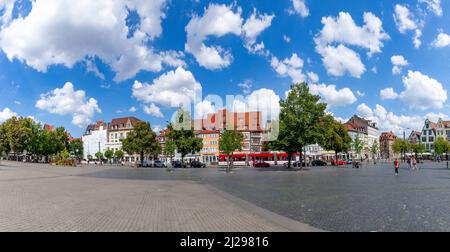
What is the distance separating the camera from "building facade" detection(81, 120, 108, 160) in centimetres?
13912

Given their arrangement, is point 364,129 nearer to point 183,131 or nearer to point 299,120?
point 183,131

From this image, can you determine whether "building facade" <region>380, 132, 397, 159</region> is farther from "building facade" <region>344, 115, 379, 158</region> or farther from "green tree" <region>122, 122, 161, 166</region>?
"green tree" <region>122, 122, 161, 166</region>

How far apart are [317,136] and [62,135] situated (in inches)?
3198

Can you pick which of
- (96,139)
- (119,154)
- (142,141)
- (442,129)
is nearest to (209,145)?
(119,154)

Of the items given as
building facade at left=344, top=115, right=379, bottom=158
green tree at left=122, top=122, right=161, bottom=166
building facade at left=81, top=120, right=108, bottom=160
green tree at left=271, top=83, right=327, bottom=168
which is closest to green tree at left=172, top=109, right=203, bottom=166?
green tree at left=122, top=122, right=161, bottom=166

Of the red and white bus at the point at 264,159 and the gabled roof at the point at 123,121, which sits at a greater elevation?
the gabled roof at the point at 123,121

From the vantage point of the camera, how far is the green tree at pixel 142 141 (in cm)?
7894

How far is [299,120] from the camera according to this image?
158 ft

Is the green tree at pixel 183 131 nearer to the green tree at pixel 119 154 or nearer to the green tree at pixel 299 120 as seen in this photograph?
the green tree at pixel 299 120

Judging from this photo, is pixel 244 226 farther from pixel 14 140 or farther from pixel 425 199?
pixel 14 140

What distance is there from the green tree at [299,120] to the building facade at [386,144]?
155345mm

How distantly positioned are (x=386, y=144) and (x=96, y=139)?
517 feet

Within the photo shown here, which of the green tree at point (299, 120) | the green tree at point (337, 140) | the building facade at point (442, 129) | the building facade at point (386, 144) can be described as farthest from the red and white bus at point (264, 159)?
the building facade at point (386, 144)
